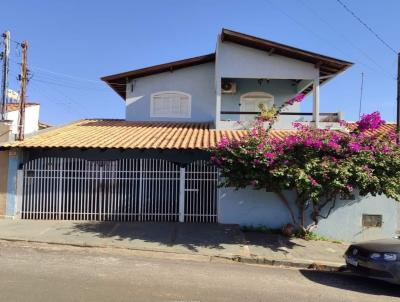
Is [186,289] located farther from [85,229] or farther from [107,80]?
[107,80]

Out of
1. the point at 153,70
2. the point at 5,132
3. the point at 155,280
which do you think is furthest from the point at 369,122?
the point at 5,132

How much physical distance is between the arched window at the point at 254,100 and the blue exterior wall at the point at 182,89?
53.5 inches

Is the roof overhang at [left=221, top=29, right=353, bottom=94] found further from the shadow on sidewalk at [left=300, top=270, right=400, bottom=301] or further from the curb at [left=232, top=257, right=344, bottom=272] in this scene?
the shadow on sidewalk at [left=300, top=270, right=400, bottom=301]

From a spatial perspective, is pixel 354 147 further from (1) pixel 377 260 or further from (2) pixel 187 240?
(2) pixel 187 240

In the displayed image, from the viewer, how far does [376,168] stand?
1065 centimetres

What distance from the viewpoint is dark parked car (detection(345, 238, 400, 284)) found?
746 cm

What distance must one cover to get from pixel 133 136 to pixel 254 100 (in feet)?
20.6

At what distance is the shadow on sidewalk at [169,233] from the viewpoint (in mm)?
10672

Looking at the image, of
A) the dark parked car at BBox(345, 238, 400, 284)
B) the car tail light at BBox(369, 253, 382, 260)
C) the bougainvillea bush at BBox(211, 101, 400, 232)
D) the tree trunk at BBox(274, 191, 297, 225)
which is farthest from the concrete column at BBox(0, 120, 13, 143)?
the car tail light at BBox(369, 253, 382, 260)

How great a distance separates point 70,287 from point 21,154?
26.4 feet

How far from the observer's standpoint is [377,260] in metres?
7.65

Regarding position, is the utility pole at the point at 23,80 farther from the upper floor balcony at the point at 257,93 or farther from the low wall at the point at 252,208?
the upper floor balcony at the point at 257,93

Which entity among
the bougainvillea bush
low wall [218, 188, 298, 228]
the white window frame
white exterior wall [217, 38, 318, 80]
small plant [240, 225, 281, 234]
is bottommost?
small plant [240, 225, 281, 234]

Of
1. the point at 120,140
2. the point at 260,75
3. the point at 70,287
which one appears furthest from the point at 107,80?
the point at 70,287
